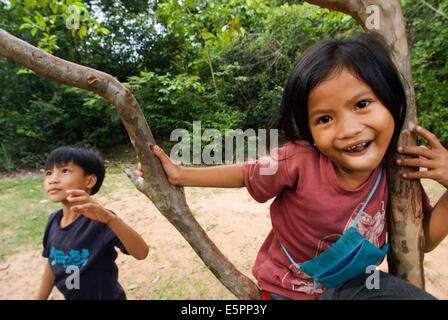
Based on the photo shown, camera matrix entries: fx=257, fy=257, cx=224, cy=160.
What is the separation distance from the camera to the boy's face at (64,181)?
137 cm

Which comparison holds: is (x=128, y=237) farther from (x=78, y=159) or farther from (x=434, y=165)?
(x=434, y=165)

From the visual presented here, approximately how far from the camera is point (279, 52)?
8.16 metres

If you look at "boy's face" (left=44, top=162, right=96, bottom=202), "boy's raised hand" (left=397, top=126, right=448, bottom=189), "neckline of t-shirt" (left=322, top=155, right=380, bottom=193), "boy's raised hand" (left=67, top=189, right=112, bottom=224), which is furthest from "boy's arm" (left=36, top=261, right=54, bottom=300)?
"boy's raised hand" (left=397, top=126, right=448, bottom=189)

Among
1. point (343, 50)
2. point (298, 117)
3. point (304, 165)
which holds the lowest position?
point (304, 165)

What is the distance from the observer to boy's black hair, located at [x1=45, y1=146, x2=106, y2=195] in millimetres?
1438

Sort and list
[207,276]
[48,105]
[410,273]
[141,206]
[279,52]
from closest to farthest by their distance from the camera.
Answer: [410,273] < [207,276] < [141,206] < [48,105] < [279,52]

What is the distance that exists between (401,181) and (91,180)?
5.26 feet

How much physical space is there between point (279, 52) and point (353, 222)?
26.5ft

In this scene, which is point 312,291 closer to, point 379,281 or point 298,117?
point 379,281

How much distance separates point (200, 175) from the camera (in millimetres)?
1075

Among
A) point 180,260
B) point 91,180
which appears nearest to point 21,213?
point 180,260

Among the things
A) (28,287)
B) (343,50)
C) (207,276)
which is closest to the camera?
(343,50)

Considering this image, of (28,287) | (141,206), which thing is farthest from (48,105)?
(28,287)

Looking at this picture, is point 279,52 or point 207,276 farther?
point 279,52
